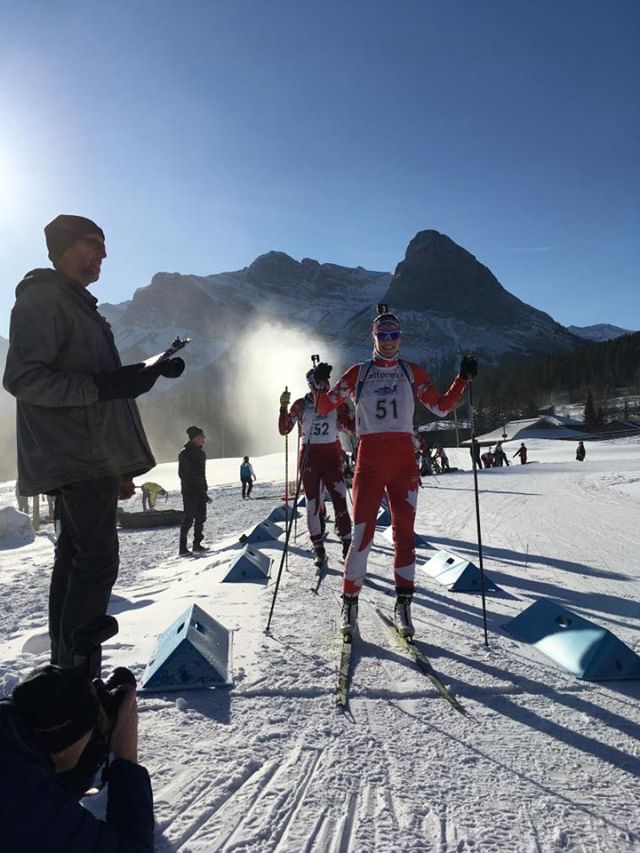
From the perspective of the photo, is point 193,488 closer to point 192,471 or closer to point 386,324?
point 192,471

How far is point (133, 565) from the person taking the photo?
925 cm

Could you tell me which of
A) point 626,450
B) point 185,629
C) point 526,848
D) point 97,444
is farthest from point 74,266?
point 626,450

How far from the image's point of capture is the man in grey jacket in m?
2.34

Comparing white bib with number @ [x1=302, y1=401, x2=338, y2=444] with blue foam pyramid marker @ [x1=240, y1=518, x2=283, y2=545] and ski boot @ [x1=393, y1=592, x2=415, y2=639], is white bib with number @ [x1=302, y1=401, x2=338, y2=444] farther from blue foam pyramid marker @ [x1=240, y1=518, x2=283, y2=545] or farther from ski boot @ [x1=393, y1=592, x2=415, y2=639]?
ski boot @ [x1=393, y1=592, x2=415, y2=639]

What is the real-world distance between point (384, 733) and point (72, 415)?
2.09 metres

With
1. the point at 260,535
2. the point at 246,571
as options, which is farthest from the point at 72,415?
the point at 260,535

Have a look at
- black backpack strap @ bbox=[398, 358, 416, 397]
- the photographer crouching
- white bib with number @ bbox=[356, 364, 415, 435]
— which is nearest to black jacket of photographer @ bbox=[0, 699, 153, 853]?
the photographer crouching

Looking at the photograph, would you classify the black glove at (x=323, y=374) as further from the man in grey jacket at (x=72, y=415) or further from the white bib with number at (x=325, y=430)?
the man in grey jacket at (x=72, y=415)

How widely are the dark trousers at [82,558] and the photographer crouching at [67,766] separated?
99 centimetres

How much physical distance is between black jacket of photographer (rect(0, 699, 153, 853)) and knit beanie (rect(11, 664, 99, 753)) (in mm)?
21

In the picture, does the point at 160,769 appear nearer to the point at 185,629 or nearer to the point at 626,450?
the point at 185,629

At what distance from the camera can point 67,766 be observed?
4.12 ft

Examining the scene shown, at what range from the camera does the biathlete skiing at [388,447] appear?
4059 millimetres

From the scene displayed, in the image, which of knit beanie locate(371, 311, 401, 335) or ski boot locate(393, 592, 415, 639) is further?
knit beanie locate(371, 311, 401, 335)
